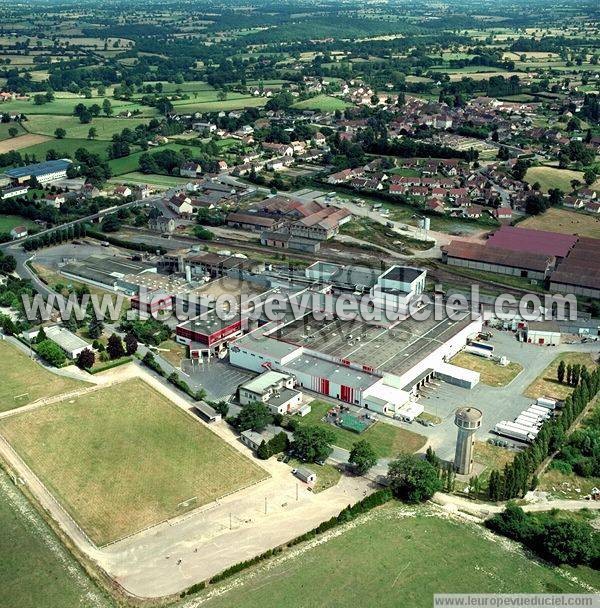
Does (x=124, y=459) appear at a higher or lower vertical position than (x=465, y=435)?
lower

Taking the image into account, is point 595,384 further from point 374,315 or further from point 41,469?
point 41,469

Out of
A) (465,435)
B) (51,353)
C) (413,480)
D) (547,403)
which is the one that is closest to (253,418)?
(413,480)

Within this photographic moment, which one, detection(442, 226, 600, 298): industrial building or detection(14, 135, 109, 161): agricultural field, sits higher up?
detection(14, 135, 109, 161): agricultural field

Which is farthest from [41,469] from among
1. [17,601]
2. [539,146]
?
[539,146]

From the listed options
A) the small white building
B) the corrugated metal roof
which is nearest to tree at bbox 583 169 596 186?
the corrugated metal roof

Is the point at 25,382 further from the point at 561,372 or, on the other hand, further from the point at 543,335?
the point at 543,335

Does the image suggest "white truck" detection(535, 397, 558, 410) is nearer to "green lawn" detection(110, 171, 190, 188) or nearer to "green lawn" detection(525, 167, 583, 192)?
"green lawn" detection(525, 167, 583, 192)
